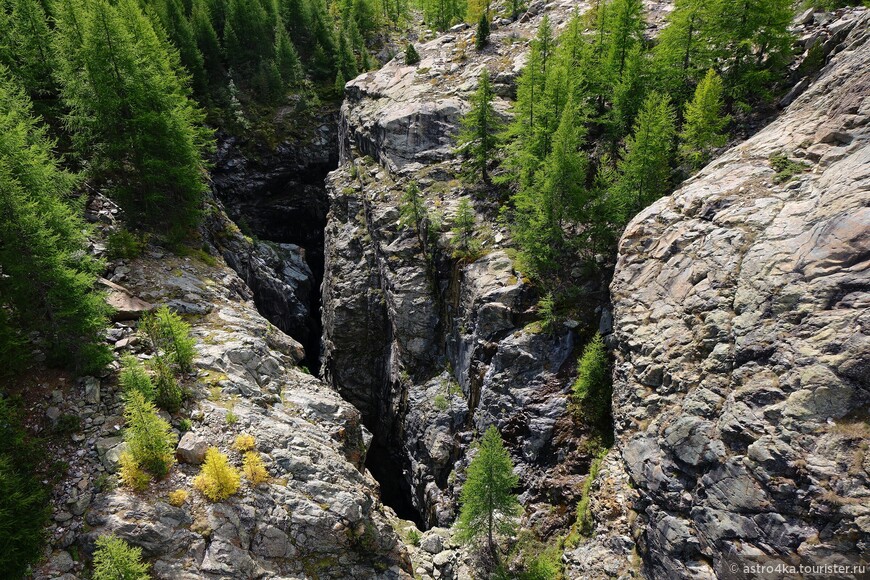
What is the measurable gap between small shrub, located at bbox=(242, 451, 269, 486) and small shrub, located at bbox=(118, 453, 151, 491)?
348 cm

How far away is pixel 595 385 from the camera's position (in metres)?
Result: 23.8

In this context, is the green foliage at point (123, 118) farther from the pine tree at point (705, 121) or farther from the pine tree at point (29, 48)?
the pine tree at point (705, 121)


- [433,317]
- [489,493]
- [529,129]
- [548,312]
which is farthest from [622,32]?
[489,493]

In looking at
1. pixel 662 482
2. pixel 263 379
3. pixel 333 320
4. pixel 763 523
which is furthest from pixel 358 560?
pixel 333 320

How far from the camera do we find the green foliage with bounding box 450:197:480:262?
107ft

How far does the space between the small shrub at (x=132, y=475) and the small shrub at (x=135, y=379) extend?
2.57 meters

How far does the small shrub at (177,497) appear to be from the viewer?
615 inches

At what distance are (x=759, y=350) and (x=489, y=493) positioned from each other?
1452 cm

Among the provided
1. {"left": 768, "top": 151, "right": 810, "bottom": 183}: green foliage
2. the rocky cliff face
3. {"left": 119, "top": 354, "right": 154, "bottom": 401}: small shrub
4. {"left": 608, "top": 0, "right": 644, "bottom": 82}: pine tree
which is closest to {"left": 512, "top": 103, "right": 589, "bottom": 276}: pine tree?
the rocky cliff face

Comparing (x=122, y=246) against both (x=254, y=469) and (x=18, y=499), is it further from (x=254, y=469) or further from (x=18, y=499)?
(x=254, y=469)

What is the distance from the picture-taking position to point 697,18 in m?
26.3

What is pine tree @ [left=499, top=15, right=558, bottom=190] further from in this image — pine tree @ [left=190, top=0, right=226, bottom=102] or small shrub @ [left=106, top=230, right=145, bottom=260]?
pine tree @ [left=190, top=0, right=226, bottom=102]

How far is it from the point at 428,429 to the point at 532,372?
1092cm

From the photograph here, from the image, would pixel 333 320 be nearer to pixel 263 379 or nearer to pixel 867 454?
pixel 263 379
